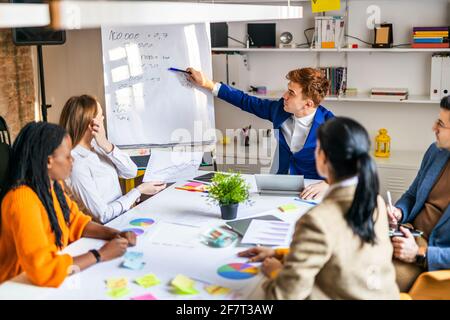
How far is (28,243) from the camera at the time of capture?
1.99 meters

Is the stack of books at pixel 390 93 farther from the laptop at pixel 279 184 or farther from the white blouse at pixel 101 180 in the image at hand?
the white blouse at pixel 101 180

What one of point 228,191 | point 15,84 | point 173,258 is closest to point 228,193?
point 228,191

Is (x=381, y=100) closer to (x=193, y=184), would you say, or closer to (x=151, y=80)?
(x=151, y=80)

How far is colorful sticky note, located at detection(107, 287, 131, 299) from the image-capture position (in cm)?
194

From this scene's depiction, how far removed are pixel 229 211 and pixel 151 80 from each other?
58.8 inches

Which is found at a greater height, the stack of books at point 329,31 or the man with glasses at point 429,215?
the stack of books at point 329,31

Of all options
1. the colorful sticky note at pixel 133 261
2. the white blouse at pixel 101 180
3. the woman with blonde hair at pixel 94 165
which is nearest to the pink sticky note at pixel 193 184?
the woman with blonde hair at pixel 94 165

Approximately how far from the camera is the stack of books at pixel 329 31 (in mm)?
4680

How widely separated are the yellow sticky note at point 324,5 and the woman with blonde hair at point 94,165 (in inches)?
61.9

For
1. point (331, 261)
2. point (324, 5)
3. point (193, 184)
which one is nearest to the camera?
point (331, 261)

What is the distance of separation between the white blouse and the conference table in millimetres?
104

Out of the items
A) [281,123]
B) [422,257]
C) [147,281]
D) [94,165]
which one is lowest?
[422,257]

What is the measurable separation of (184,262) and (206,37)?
204cm

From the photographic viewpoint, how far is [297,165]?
3629mm
